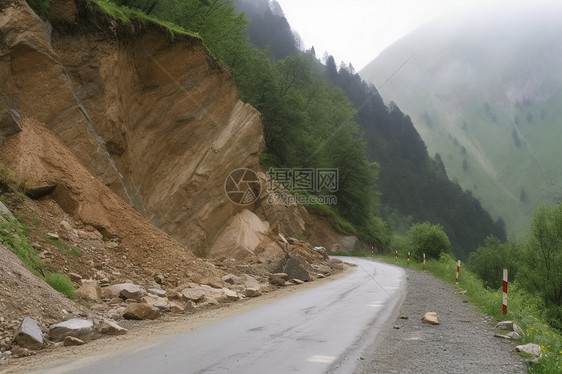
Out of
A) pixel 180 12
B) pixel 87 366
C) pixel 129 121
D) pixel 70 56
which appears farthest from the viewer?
pixel 180 12

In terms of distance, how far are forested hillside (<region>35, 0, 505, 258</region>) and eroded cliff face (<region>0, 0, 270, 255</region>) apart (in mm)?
2101

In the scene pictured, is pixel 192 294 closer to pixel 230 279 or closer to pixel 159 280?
pixel 159 280

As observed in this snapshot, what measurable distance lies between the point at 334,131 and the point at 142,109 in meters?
52.6

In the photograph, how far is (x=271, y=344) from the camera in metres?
6.98

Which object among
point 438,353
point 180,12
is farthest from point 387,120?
point 438,353

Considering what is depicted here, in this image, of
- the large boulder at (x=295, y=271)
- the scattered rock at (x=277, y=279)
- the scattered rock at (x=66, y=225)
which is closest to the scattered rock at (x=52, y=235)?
the scattered rock at (x=66, y=225)

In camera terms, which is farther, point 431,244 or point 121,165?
point 431,244

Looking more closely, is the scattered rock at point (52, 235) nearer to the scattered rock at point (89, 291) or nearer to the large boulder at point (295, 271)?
the scattered rock at point (89, 291)

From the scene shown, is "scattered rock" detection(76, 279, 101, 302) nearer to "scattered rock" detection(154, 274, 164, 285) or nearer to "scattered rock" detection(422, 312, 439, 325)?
"scattered rock" detection(154, 274, 164, 285)

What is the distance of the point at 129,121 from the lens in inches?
721

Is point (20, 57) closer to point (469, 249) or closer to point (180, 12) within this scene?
point (180, 12)

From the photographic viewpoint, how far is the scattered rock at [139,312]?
8859 millimetres

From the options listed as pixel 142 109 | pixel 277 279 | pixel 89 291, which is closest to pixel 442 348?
pixel 89 291

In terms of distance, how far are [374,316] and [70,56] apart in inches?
503
